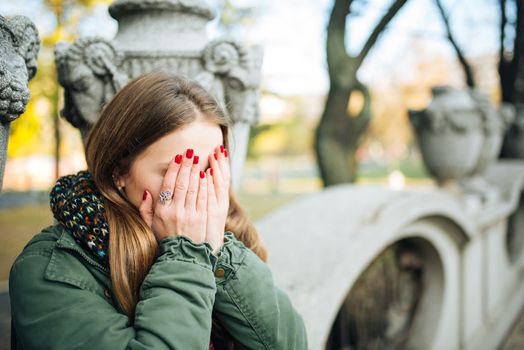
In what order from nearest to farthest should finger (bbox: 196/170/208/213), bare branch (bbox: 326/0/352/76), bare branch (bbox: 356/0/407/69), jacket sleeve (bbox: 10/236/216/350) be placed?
jacket sleeve (bbox: 10/236/216/350)
finger (bbox: 196/170/208/213)
bare branch (bbox: 356/0/407/69)
bare branch (bbox: 326/0/352/76)

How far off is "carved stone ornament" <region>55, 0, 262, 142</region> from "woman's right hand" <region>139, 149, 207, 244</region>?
75 centimetres

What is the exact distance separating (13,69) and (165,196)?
55 cm

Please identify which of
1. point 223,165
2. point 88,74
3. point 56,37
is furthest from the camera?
point 56,37

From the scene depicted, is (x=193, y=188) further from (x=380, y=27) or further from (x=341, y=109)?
(x=380, y=27)

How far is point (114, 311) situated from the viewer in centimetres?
135

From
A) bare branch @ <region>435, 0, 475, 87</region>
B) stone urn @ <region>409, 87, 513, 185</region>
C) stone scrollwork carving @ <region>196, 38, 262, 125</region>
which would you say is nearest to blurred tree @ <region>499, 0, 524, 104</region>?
bare branch @ <region>435, 0, 475, 87</region>

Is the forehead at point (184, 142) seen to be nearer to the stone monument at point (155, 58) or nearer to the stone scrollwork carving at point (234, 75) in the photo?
the stone monument at point (155, 58)

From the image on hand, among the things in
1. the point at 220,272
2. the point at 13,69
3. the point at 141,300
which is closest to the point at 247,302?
the point at 220,272

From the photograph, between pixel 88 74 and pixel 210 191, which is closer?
pixel 210 191

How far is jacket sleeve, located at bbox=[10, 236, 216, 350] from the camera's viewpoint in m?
1.24

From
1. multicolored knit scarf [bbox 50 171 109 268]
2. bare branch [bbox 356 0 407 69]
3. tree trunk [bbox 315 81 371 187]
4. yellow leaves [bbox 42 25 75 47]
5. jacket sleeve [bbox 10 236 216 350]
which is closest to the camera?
jacket sleeve [bbox 10 236 216 350]

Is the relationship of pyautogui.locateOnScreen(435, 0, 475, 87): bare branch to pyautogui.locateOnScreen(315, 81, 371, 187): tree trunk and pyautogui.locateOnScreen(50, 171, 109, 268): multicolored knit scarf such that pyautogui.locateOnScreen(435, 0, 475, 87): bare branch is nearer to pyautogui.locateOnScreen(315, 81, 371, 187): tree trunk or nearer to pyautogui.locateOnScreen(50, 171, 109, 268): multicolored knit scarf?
pyautogui.locateOnScreen(315, 81, 371, 187): tree trunk

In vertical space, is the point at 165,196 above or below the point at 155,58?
below

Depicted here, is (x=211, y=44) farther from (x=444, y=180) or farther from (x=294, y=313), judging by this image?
(x=444, y=180)
